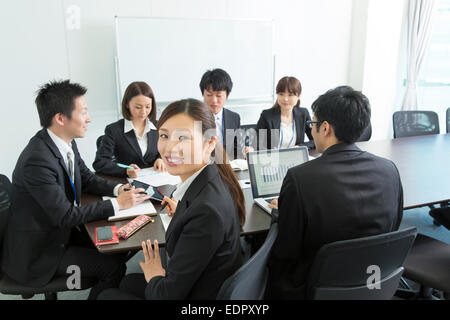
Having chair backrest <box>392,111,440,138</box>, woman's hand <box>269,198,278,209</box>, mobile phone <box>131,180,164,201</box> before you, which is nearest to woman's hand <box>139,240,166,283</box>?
mobile phone <box>131,180,164,201</box>

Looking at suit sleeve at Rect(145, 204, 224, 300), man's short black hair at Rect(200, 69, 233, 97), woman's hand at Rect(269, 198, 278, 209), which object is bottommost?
woman's hand at Rect(269, 198, 278, 209)

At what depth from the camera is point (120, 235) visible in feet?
4.92

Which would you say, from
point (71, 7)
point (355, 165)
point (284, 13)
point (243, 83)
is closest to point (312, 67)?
point (284, 13)

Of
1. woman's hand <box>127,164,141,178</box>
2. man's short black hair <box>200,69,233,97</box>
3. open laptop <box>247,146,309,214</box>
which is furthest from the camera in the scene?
man's short black hair <box>200,69,233,97</box>

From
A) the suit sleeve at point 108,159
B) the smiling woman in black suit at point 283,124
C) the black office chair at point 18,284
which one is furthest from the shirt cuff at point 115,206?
the smiling woman in black suit at point 283,124

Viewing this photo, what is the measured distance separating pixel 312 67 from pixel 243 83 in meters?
1.17

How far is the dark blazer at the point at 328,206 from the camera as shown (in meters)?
1.29

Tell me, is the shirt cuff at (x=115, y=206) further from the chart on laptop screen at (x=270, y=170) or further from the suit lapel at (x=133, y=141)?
the suit lapel at (x=133, y=141)

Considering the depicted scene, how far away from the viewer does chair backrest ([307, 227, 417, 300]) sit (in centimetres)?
119

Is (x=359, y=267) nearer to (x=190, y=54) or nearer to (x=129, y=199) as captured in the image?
(x=129, y=199)

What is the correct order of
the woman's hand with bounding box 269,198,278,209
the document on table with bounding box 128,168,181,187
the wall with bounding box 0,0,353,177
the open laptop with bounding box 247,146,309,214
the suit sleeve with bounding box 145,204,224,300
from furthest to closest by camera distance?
the wall with bounding box 0,0,353,177 < the document on table with bounding box 128,168,181,187 < the open laptop with bounding box 247,146,309,214 < the woman's hand with bounding box 269,198,278,209 < the suit sleeve with bounding box 145,204,224,300

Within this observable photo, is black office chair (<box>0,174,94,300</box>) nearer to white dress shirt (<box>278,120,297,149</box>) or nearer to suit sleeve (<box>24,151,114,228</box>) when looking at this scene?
suit sleeve (<box>24,151,114,228</box>)

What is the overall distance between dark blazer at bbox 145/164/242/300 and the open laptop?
0.70 metres

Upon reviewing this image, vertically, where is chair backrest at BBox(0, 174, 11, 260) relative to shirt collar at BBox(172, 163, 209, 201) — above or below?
below
